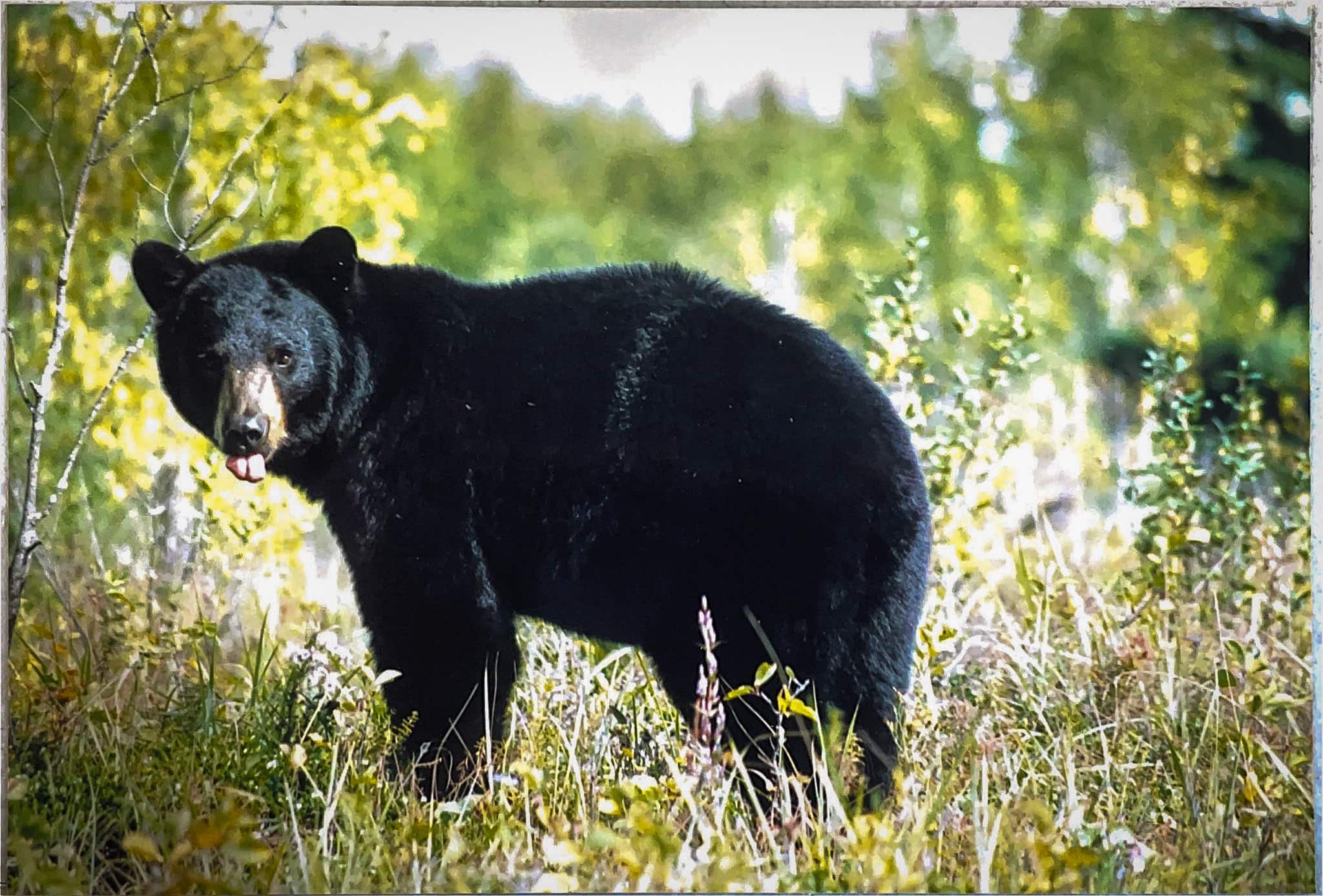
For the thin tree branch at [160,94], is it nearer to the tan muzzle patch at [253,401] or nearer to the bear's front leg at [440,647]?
the tan muzzle patch at [253,401]

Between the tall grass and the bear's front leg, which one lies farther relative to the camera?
the bear's front leg

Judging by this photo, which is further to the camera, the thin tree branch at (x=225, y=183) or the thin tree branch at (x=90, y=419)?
the thin tree branch at (x=225, y=183)

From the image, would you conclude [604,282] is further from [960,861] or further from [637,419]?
[960,861]

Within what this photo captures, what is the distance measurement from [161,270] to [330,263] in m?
0.45

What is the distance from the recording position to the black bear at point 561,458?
3234 millimetres

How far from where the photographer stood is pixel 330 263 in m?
3.49

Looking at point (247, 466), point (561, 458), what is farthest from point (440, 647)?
point (247, 466)

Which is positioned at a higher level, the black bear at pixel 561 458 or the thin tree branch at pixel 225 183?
the thin tree branch at pixel 225 183

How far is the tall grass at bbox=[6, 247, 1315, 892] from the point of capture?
3096 mm

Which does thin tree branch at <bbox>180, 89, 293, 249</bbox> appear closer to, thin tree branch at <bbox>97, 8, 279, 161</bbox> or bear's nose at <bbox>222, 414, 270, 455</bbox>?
thin tree branch at <bbox>97, 8, 279, 161</bbox>

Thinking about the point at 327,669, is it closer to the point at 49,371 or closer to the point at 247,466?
the point at 247,466

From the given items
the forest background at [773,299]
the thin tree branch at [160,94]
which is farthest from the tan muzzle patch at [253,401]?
the thin tree branch at [160,94]

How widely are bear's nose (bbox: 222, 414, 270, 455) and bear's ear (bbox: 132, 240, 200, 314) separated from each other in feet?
1.32

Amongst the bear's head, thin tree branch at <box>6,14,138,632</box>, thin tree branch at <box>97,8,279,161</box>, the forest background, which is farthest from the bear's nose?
thin tree branch at <box>97,8,279,161</box>
